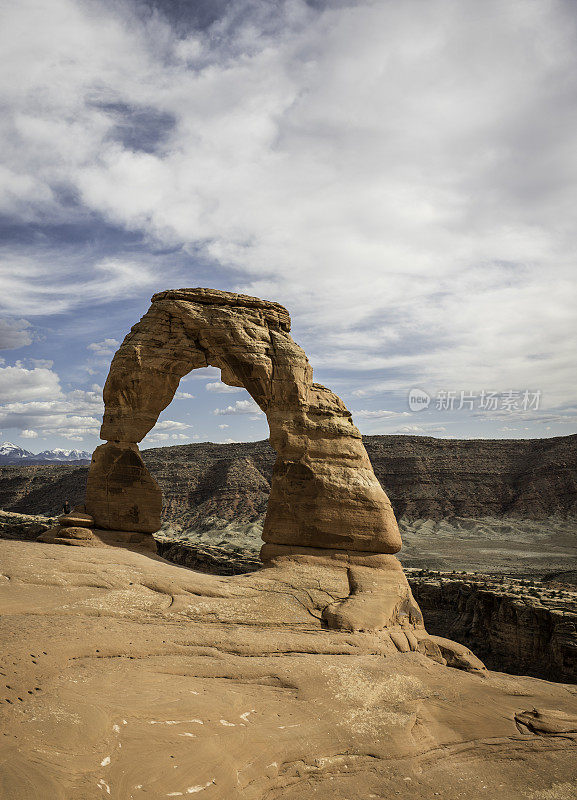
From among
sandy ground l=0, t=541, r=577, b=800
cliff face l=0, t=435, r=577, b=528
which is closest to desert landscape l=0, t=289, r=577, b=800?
sandy ground l=0, t=541, r=577, b=800

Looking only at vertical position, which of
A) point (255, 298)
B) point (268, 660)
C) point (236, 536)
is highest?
point (255, 298)

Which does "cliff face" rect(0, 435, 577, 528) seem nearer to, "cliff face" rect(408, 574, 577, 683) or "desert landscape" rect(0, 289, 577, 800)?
"cliff face" rect(408, 574, 577, 683)

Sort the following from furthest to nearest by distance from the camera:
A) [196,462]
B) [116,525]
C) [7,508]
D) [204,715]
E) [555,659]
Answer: [196,462]
[7,508]
[555,659]
[116,525]
[204,715]

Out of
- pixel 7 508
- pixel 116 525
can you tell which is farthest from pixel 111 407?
pixel 7 508

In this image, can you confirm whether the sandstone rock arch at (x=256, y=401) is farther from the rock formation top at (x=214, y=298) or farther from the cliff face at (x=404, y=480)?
the cliff face at (x=404, y=480)

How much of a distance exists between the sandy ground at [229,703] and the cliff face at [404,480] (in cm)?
5990

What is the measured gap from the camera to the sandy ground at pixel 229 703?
6430 millimetres

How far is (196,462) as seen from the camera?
83688 mm

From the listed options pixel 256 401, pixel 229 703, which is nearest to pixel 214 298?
pixel 256 401

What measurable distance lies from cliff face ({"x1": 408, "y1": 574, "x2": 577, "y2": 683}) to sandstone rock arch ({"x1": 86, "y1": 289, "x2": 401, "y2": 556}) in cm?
1216

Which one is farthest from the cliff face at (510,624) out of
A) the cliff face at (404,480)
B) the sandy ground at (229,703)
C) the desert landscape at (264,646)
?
the cliff face at (404,480)

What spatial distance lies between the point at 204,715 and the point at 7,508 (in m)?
79.6

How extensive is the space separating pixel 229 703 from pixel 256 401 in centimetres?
1078

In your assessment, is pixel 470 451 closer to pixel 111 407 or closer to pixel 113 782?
pixel 111 407
